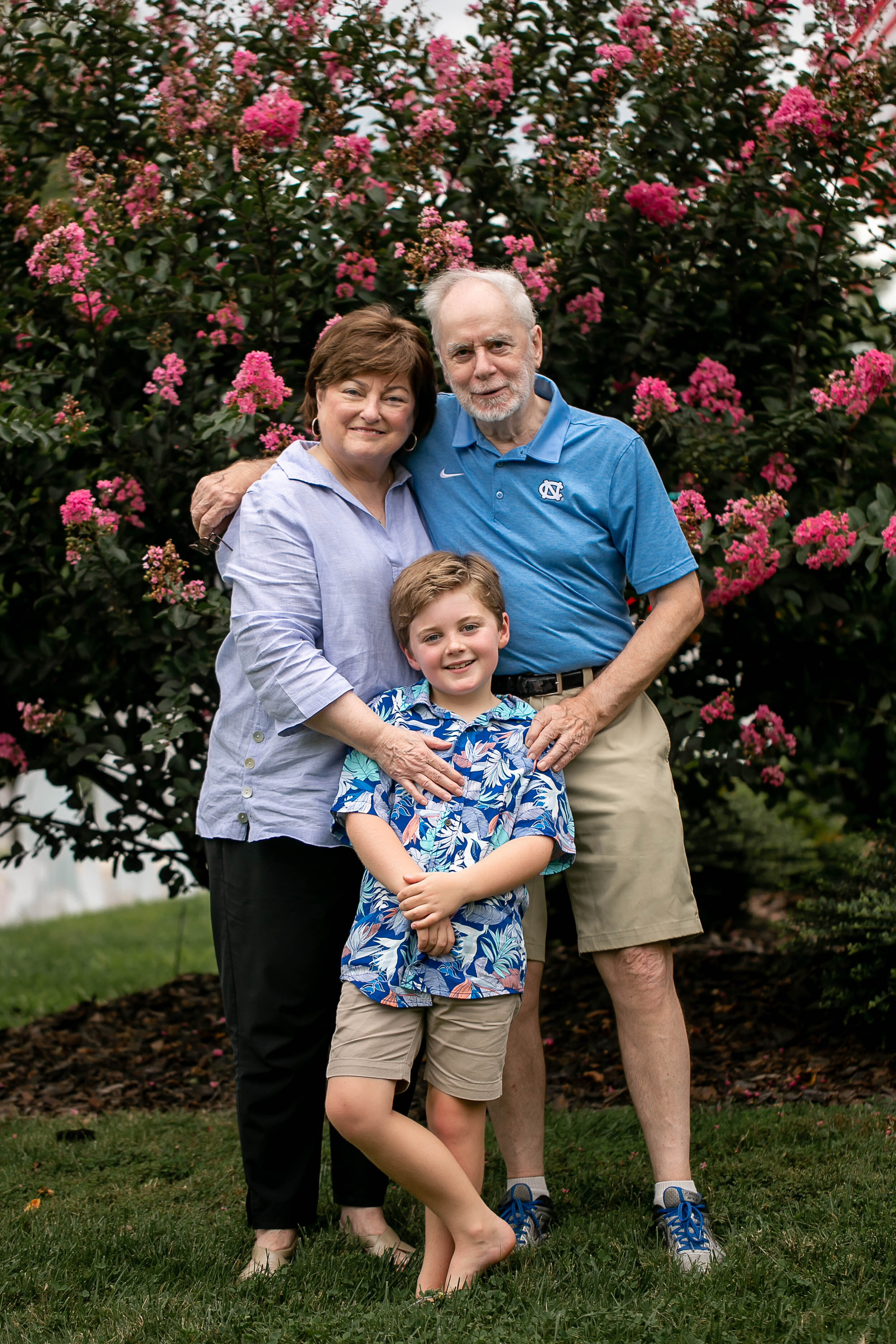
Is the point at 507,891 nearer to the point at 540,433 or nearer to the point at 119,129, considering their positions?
the point at 540,433

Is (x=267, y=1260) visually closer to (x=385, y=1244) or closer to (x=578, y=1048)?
(x=385, y=1244)

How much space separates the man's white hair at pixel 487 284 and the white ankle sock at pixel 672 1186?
6.48ft

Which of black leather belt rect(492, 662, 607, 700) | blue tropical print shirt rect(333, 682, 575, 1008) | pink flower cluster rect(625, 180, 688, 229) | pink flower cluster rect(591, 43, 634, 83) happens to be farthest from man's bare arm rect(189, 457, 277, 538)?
pink flower cluster rect(591, 43, 634, 83)

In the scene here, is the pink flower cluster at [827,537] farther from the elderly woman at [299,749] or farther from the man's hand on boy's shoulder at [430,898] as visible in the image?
the man's hand on boy's shoulder at [430,898]

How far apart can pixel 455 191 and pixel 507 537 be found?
5.82 ft

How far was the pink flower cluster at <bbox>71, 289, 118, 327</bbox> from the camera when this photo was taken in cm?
378

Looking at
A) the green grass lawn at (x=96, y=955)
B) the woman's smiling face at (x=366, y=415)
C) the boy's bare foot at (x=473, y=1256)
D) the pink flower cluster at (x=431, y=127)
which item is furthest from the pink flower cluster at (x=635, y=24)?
the green grass lawn at (x=96, y=955)

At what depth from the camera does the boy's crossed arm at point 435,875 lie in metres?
2.49

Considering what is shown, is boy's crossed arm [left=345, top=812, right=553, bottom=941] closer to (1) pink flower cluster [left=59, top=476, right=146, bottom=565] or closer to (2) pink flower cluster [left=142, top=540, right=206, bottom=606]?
(2) pink flower cluster [left=142, top=540, right=206, bottom=606]

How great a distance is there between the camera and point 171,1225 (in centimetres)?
305

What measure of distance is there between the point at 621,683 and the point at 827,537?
102 centimetres

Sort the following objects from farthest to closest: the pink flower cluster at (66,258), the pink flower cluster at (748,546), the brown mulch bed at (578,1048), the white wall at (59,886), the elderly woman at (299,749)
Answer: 1. the white wall at (59,886)
2. the brown mulch bed at (578,1048)
3. the pink flower cluster at (66,258)
4. the pink flower cluster at (748,546)
5. the elderly woman at (299,749)

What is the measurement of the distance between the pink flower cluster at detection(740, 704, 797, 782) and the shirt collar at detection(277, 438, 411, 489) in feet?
5.57

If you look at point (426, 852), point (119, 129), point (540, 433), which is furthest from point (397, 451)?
point (119, 129)
